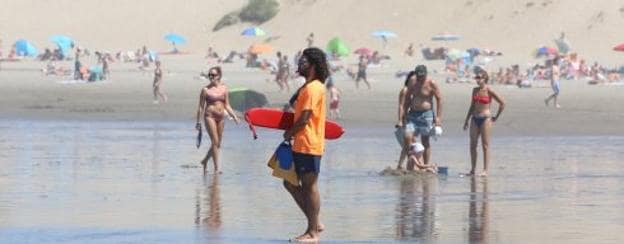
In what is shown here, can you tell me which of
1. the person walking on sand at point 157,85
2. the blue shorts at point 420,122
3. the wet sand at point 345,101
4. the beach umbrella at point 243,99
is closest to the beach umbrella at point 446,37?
the wet sand at point 345,101

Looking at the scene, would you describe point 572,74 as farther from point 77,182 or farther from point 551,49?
point 77,182

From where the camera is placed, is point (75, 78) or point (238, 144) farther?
point (75, 78)

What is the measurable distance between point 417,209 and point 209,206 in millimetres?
1761

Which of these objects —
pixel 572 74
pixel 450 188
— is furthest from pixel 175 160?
pixel 572 74

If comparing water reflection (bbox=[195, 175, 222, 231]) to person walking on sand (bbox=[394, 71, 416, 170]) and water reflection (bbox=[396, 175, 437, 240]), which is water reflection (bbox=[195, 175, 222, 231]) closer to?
water reflection (bbox=[396, 175, 437, 240])

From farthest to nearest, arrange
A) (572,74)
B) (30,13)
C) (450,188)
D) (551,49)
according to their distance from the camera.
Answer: (30,13) → (551,49) → (572,74) → (450,188)

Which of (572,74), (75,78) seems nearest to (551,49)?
(572,74)

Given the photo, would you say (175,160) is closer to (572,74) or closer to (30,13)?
(572,74)

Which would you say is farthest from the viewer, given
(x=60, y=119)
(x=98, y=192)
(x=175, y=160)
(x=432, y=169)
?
(x=60, y=119)

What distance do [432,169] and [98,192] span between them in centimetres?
427

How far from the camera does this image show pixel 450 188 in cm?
1650

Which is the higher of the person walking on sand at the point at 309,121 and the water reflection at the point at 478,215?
the person walking on sand at the point at 309,121

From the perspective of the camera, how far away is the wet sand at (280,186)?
1235cm

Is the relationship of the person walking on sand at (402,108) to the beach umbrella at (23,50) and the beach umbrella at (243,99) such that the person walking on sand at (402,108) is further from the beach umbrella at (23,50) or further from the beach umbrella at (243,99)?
the beach umbrella at (23,50)
